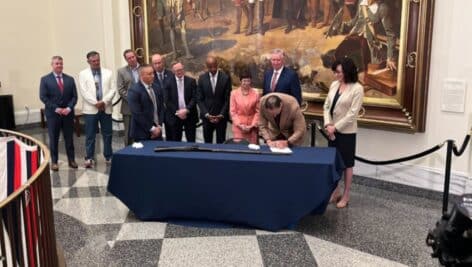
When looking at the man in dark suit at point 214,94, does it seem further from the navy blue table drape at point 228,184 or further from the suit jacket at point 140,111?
the navy blue table drape at point 228,184

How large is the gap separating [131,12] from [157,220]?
4.96 meters

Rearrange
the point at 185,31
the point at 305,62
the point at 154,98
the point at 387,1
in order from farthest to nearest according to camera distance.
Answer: the point at 185,31 → the point at 305,62 → the point at 154,98 → the point at 387,1

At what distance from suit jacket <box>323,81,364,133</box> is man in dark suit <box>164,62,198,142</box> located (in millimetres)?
2137

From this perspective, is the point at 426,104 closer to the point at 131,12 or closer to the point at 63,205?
the point at 63,205

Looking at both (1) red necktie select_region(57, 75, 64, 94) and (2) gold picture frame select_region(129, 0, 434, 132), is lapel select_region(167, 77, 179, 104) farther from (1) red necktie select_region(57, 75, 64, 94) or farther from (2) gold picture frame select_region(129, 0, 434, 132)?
(1) red necktie select_region(57, 75, 64, 94)

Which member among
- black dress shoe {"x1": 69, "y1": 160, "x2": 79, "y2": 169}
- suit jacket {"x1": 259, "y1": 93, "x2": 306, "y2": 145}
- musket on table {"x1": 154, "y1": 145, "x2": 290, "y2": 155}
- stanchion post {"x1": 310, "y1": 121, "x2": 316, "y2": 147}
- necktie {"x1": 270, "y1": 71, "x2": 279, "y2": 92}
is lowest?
black dress shoe {"x1": 69, "y1": 160, "x2": 79, "y2": 169}

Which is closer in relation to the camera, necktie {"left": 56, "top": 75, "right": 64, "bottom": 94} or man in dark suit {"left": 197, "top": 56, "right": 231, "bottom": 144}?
man in dark suit {"left": 197, "top": 56, "right": 231, "bottom": 144}

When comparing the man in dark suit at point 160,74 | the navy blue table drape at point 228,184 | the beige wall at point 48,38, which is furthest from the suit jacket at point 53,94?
the navy blue table drape at point 228,184

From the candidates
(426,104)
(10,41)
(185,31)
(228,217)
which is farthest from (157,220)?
(10,41)

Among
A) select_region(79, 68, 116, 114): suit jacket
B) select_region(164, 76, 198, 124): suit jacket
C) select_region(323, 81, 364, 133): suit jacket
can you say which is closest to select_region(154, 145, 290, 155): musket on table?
select_region(323, 81, 364, 133): suit jacket

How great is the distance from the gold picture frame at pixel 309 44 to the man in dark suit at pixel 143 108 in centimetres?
194

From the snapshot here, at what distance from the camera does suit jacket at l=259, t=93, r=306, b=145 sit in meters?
5.22

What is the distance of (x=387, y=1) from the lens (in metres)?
5.73

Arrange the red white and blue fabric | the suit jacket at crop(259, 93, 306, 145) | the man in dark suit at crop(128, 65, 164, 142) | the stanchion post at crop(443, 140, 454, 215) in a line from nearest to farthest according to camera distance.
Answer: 1. the red white and blue fabric
2. the stanchion post at crop(443, 140, 454, 215)
3. the suit jacket at crop(259, 93, 306, 145)
4. the man in dark suit at crop(128, 65, 164, 142)
